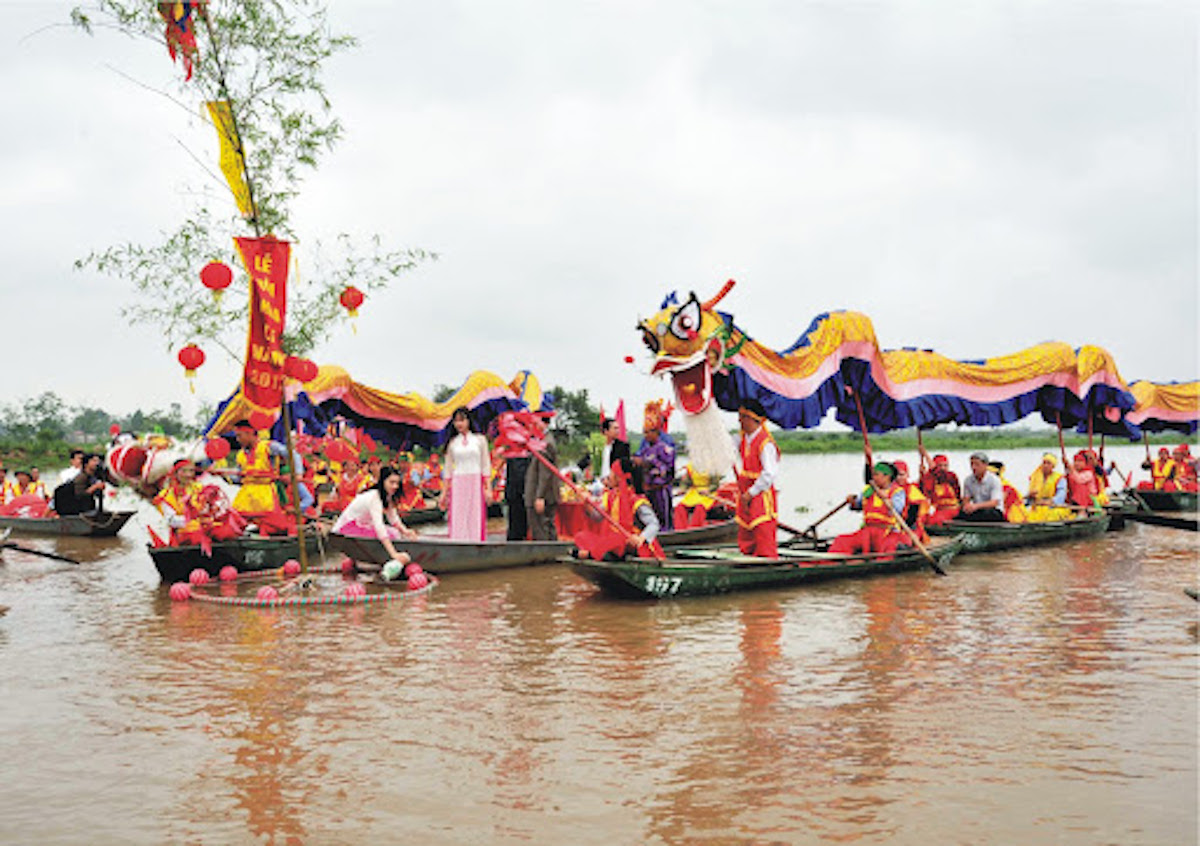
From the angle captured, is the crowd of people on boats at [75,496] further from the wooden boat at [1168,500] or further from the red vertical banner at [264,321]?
the wooden boat at [1168,500]

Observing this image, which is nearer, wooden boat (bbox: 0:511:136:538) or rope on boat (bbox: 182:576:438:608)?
rope on boat (bbox: 182:576:438:608)

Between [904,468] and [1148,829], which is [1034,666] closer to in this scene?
[1148,829]

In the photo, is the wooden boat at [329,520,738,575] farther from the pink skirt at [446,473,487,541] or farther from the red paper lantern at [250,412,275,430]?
the red paper lantern at [250,412,275,430]

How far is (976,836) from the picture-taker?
4191mm

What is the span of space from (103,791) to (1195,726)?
18.3ft

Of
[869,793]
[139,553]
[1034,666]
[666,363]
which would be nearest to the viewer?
[869,793]

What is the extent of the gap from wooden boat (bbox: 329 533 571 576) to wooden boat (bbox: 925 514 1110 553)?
204 inches

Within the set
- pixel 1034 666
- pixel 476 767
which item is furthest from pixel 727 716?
pixel 1034 666

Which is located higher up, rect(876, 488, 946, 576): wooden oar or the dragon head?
the dragon head

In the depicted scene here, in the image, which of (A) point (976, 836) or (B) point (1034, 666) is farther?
(B) point (1034, 666)

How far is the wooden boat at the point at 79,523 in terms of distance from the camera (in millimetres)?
17234

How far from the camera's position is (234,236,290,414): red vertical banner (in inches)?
369

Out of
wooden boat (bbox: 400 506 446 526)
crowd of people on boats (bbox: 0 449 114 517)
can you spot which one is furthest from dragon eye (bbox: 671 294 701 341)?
crowd of people on boats (bbox: 0 449 114 517)

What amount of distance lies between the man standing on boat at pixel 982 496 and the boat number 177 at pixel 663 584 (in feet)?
19.8
